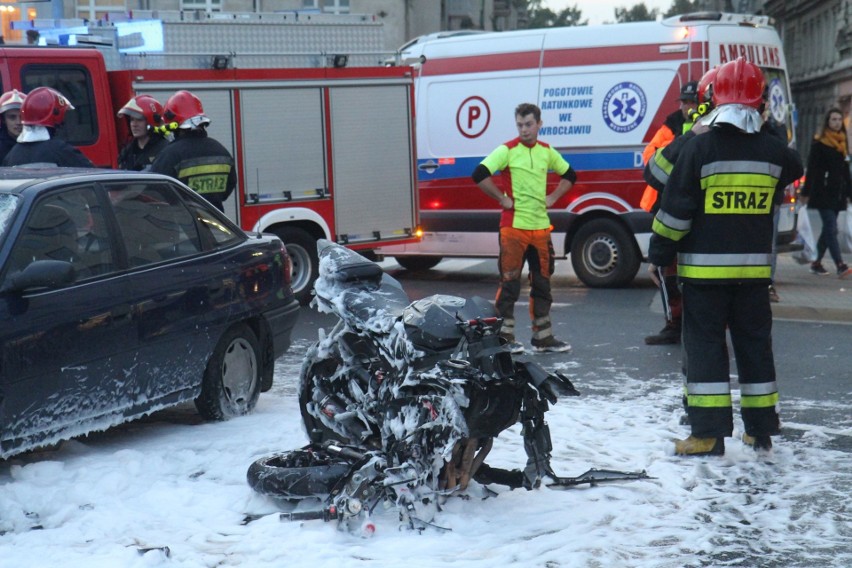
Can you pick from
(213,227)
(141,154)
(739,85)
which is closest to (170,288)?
(213,227)

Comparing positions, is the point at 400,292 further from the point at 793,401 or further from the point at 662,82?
the point at 662,82

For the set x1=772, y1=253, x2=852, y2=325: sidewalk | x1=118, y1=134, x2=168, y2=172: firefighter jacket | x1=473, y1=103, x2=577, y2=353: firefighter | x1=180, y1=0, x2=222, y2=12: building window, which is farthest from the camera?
x1=180, y1=0, x2=222, y2=12: building window

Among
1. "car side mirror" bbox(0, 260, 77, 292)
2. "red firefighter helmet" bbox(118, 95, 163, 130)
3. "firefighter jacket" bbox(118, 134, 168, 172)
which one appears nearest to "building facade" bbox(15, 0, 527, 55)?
"red firefighter helmet" bbox(118, 95, 163, 130)

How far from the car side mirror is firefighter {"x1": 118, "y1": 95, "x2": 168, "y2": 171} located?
13.5 ft

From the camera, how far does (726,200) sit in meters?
6.14

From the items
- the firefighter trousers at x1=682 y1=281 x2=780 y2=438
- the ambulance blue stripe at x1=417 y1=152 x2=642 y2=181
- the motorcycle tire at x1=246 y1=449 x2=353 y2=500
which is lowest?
the motorcycle tire at x1=246 y1=449 x2=353 y2=500

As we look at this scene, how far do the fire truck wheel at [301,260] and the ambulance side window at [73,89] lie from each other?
2177 millimetres

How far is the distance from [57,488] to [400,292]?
175cm

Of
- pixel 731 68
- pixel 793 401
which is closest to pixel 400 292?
pixel 731 68

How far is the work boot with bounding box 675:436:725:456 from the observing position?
619 centimetres

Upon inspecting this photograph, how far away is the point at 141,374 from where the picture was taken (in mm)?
6238

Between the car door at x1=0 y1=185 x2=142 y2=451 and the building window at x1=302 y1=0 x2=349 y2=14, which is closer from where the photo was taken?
the car door at x1=0 y1=185 x2=142 y2=451

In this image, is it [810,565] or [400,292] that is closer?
[810,565]

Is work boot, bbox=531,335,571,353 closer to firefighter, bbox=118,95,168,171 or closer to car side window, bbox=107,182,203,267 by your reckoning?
firefighter, bbox=118,95,168,171
